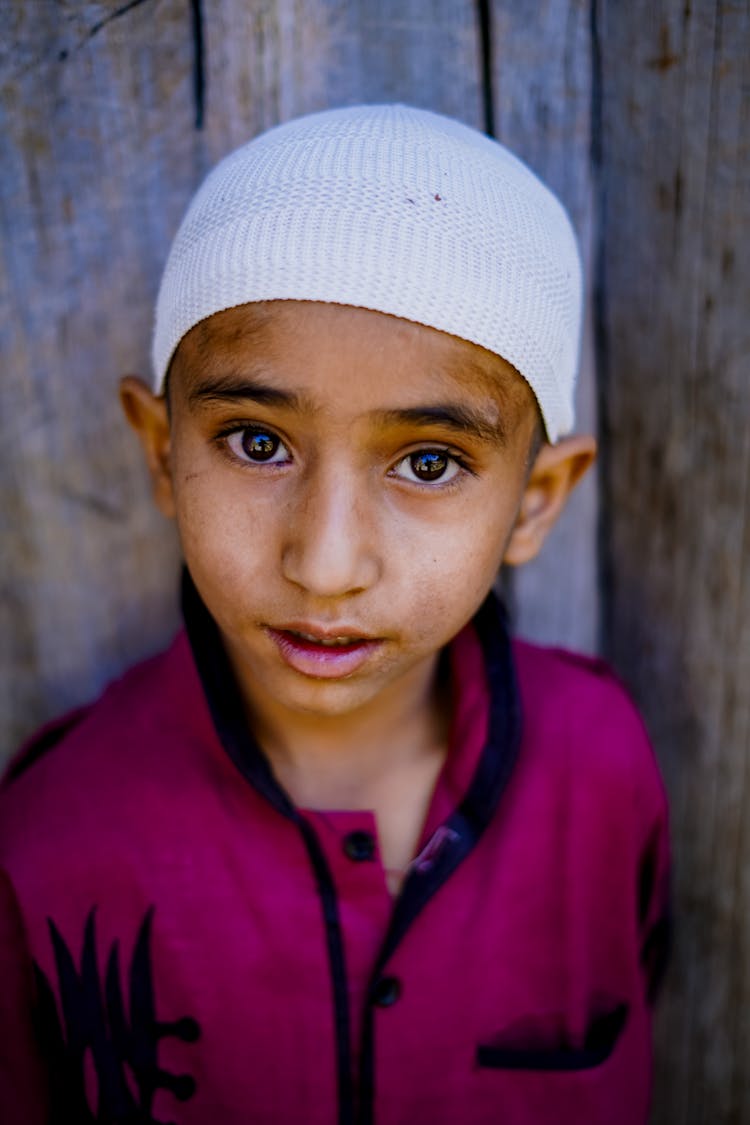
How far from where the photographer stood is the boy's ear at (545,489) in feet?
4.47

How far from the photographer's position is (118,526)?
159 cm

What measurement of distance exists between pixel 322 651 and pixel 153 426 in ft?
1.38

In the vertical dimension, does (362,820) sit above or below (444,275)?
below


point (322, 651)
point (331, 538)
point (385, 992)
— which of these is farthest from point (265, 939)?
point (331, 538)

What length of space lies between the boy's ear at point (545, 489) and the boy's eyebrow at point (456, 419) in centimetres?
20

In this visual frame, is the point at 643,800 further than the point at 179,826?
Yes

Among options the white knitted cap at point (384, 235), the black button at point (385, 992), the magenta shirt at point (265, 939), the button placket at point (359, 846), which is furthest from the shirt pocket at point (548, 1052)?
the white knitted cap at point (384, 235)

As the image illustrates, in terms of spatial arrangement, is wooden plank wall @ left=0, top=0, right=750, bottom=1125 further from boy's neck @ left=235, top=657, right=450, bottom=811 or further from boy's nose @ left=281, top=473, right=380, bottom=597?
boy's nose @ left=281, top=473, right=380, bottom=597

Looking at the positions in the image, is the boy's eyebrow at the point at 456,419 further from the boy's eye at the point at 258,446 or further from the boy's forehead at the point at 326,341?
the boy's eye at the point at 258,446

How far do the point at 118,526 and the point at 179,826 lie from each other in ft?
1.74

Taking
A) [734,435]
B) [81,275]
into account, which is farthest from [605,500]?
[81,275]

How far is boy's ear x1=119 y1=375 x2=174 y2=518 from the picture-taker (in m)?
1.33

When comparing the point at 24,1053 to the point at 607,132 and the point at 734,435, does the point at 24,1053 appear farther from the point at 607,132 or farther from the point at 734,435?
the point at 607,132

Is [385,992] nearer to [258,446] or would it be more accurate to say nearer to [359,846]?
[359,846]
